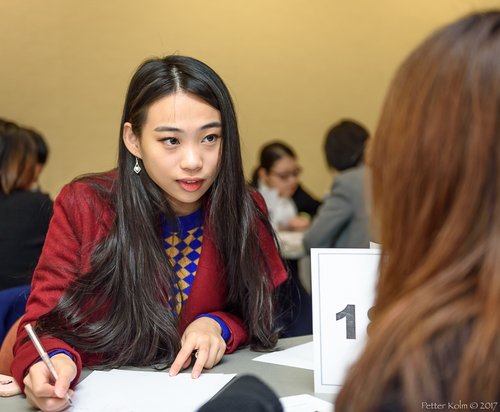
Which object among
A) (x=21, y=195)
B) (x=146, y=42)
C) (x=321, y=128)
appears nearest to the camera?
(x=21, y=195)

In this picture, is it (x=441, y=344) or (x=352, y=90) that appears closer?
(x=441, y=344)

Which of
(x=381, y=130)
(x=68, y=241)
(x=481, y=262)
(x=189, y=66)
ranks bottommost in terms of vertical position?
(x=68, y=241)

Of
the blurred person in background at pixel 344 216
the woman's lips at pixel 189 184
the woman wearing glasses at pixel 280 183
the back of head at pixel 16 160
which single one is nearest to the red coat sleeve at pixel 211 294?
the woman's lips at pixel 189 184

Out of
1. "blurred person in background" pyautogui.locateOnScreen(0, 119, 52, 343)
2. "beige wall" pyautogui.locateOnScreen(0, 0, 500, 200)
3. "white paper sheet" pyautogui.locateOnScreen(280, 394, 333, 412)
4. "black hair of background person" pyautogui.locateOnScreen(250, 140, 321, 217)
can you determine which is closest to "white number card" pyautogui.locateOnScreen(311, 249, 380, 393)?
"white paper sheet" pyautogui.locateOnScreen(280, 394, 333, 412)

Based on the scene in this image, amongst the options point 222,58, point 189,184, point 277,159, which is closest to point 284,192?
point 277,159

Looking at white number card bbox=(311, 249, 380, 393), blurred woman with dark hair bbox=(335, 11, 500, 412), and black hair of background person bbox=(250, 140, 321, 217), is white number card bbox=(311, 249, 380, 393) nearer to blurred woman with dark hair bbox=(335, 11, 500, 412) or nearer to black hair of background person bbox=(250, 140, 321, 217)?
blurred woman with dark hair bbox=(335, 11, 500, 412)

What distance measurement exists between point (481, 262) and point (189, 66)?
3.74 ft

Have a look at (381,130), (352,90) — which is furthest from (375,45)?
(381,130)

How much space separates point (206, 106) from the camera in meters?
1.76

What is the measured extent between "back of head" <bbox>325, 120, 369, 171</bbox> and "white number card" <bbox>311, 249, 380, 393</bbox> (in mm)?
2756

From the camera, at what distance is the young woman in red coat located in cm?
169

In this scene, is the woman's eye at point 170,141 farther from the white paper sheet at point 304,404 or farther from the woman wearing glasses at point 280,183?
the woman wearing glasses at point 280,183

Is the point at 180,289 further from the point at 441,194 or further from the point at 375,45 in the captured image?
the point at 375,45

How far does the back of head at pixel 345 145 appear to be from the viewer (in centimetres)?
421
